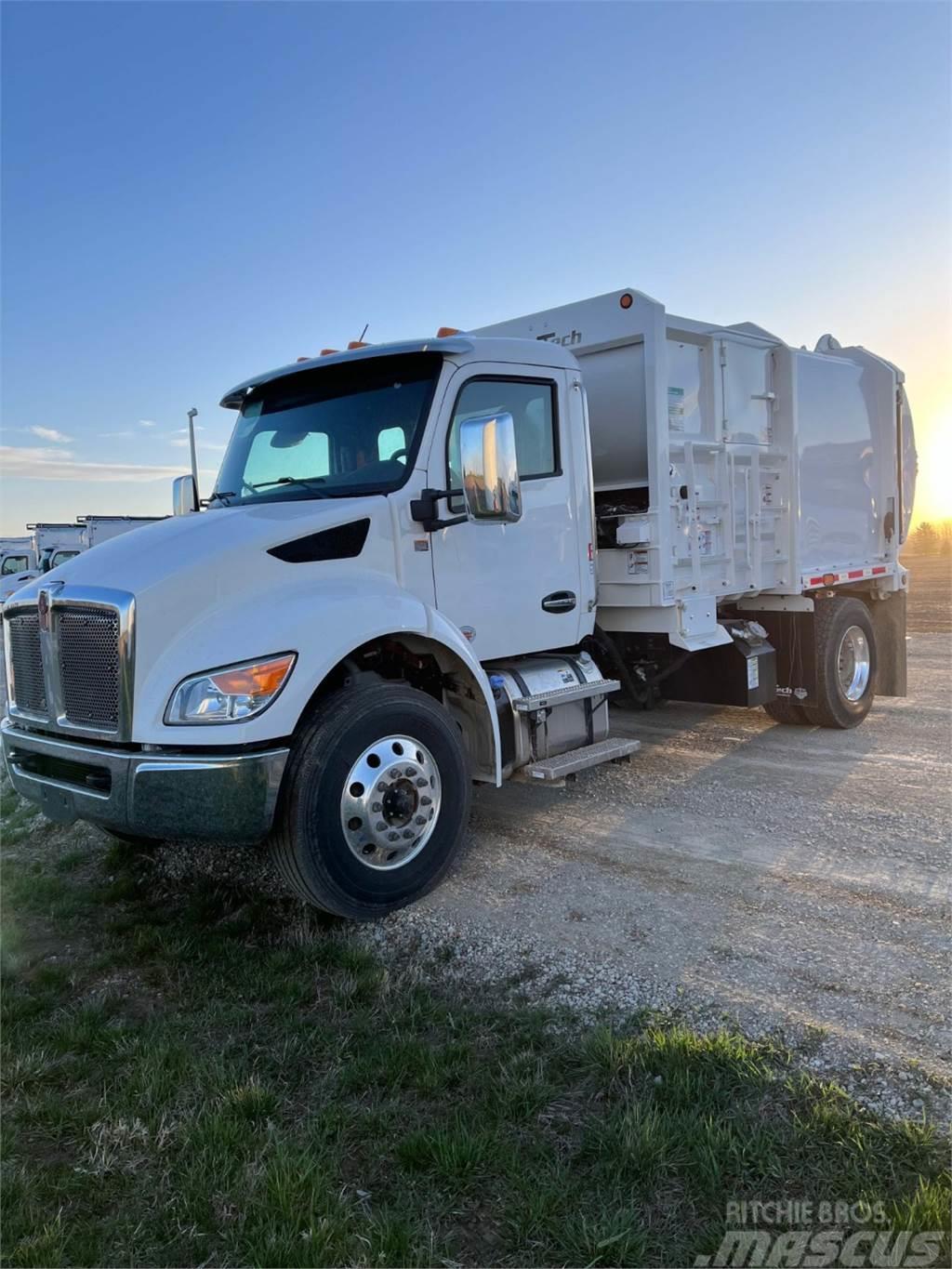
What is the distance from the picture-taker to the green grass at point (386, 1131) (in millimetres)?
2316

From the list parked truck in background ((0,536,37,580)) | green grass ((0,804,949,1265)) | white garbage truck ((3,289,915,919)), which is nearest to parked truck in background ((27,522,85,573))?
parked truck in background ((0,536,37,580))

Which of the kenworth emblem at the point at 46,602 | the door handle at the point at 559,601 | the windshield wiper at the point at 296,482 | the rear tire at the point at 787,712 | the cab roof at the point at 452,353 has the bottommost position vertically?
the rear tire at the point at 787,712

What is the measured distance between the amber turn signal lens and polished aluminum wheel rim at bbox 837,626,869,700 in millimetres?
5815

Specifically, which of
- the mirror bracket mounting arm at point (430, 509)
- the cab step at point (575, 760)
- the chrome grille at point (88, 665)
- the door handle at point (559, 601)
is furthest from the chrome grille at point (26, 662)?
the door handle at point (559, 601)

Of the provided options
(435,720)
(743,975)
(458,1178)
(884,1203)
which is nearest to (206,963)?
(435,720)

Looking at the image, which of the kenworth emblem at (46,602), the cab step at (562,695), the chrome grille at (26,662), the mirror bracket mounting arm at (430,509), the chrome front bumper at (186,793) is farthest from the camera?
the cab step at (562,695)

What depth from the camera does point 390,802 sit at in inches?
168

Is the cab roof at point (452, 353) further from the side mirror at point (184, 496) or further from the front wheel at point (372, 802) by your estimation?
the front wheel at point (372, 802)

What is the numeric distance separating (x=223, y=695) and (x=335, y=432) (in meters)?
1.91

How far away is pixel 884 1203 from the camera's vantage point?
234 cm

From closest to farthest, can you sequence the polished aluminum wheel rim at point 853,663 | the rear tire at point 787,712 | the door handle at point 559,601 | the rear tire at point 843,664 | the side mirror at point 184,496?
the door handle at point 559,601 < the side mirror at point 184,496 < the rear tire at point 843,664 < the rear tire at point 787,712 < the polished aluminum wheel rim at point 853,663

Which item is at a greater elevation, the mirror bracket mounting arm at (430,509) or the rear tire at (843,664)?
the mirror bracket mounting arm at (430,509)

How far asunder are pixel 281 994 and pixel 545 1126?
1.34 metres

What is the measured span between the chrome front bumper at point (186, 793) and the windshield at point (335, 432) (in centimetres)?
162
